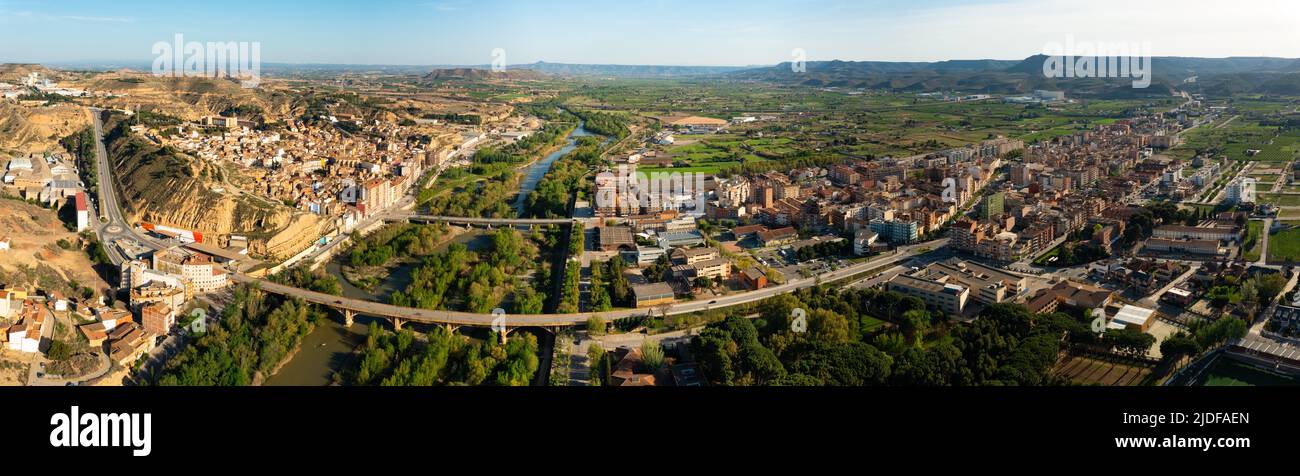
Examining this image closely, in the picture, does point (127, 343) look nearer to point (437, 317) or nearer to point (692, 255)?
point (437, 317)

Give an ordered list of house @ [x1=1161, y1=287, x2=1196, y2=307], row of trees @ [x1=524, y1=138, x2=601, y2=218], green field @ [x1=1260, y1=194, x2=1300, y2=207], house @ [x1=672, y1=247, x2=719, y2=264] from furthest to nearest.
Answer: row of trees @ [x1=524, y1=138, x2=601, y2=218], green field @ [x1=1260, y1=194, x2=1300, y2=207], house @ [x1=672, y1=247, x2=719, y2=264], house @ [x1=1161, y1=287, x2=1196, y2=307]

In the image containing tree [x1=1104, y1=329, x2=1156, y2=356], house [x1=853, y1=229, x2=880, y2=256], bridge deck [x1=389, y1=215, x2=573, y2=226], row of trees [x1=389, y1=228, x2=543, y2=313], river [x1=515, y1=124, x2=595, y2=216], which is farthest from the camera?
river [x1=515, y1=124, x2=595, y2=216]

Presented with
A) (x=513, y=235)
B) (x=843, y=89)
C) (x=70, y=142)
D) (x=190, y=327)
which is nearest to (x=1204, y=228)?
(x=513, y=235)

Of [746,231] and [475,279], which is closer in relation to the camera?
[475,279]

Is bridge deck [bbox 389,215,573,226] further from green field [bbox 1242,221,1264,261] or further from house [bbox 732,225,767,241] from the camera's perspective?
green field [bbox 1242,221,1264,261]

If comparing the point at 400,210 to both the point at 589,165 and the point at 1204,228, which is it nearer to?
the point at 589,165

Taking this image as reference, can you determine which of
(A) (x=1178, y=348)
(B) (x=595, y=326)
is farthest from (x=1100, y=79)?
(B) (x=595, y=326)

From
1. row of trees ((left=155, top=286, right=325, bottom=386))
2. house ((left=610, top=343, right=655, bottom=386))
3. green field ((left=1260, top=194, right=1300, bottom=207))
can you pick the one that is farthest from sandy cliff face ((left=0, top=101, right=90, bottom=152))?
green field ((left=1260, top=194, right=1300, bottom=207))
